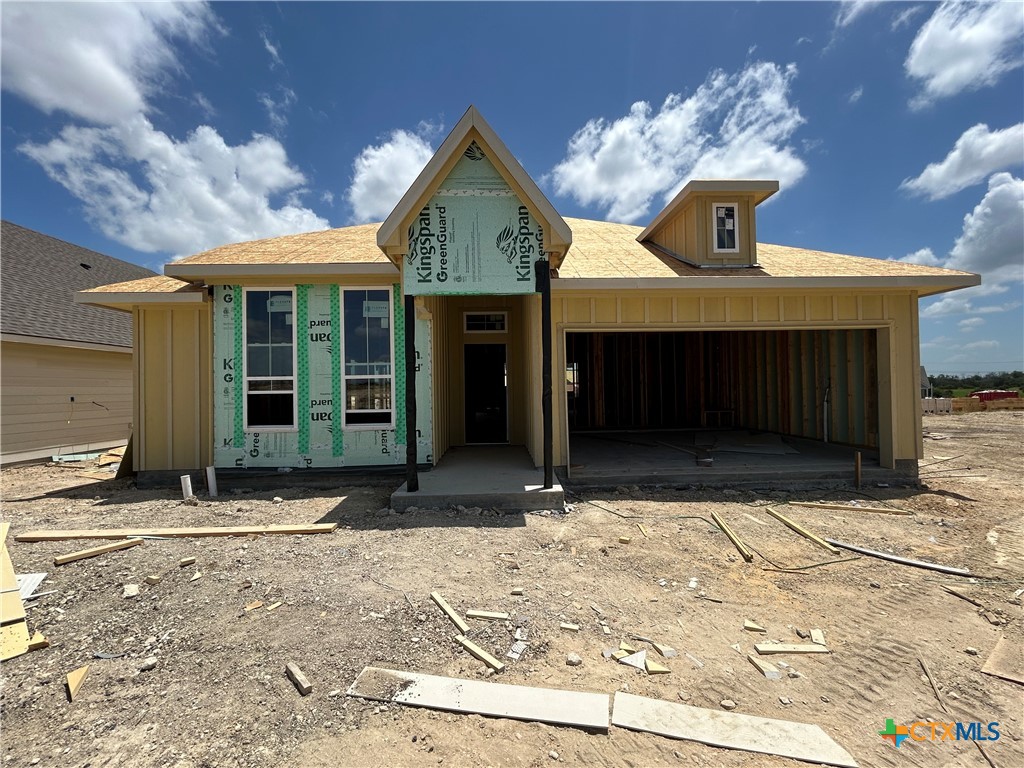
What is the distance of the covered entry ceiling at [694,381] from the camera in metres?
11.1

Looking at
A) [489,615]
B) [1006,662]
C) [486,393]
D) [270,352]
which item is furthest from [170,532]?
[1006,662]

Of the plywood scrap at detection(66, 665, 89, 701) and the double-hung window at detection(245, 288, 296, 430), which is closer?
the plywood scrap at detection(66, 665, 89, 701)

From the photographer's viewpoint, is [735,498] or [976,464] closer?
[735,498]

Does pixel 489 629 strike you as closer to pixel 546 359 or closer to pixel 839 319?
pixel 546 359

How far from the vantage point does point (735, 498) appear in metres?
7.26

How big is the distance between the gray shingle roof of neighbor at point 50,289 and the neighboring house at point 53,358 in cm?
3

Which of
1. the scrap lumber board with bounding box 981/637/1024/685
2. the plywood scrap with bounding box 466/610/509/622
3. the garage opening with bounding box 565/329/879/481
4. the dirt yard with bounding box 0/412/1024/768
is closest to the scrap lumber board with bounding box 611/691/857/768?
the dirt yard with bounding box 0/412/1024/768

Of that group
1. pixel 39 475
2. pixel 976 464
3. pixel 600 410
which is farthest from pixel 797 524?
pixel 39 475

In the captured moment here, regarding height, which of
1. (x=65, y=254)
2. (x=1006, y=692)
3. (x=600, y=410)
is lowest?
(x=1006, y=692)

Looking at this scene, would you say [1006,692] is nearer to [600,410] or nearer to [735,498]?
[735,498]

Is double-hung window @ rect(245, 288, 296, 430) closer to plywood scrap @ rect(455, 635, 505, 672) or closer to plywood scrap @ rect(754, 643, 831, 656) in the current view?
plywood scrap @ rect(455, 635, 505, 672)

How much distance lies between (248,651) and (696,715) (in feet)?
9.48

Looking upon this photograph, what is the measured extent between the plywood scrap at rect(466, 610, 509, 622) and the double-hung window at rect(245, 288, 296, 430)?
580 centimetres

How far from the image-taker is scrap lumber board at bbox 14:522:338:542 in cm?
534
